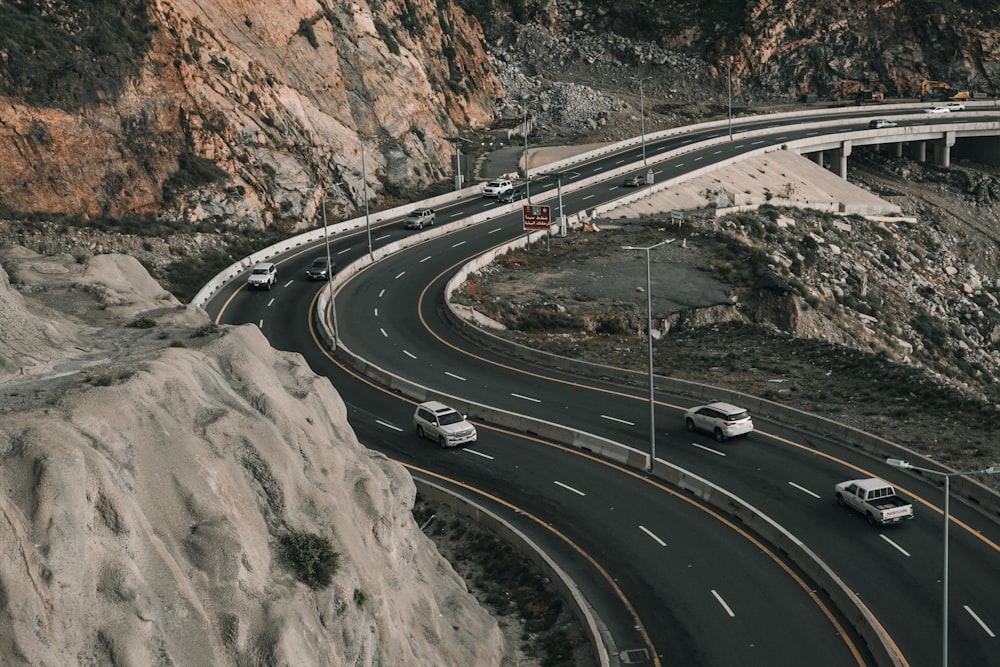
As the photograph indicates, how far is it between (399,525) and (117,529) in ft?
34.6

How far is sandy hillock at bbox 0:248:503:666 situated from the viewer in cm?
1981

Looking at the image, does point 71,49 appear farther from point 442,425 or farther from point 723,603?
point 723,603

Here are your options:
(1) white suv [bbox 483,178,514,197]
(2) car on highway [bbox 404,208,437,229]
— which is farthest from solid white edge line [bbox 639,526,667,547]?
(1) white suv [bbox 483,178,514,197]

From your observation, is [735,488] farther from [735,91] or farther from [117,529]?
[735,91]

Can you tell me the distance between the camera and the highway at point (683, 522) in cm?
3011

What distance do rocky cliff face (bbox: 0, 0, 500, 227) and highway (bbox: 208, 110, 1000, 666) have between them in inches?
908

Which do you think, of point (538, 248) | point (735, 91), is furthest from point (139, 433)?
point (735, 91)

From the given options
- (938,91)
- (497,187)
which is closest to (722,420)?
(497,187)

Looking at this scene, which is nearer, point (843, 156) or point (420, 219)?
point (420, 219)

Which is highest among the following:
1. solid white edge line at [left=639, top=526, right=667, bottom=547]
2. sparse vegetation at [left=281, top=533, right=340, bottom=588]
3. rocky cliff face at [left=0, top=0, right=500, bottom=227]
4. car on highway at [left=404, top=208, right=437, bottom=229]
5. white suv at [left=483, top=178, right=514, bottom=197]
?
rocky cliff face at [left=0, top=0, right=500, bottom=227]

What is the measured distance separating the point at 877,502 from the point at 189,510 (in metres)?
22.4

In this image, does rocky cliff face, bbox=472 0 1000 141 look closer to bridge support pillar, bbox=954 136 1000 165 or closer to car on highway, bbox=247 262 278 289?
bridge support pillar, bbox=954 136 1000 165

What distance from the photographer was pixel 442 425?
45.2 m

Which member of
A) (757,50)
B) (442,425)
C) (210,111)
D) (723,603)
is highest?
(757,50)
